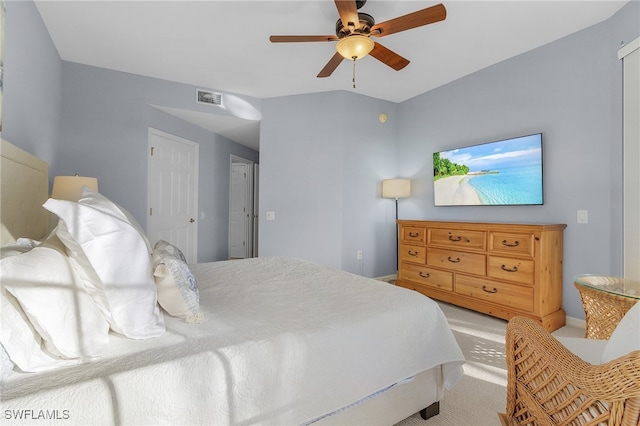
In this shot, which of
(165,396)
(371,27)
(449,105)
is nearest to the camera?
(165,396)

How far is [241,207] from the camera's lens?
6246mm

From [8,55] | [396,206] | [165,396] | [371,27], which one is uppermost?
[371,27]

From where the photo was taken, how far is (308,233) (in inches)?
168

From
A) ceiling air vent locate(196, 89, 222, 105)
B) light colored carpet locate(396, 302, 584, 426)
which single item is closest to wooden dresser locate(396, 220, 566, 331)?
light colored carpet locate(396, 302, 584, 426)

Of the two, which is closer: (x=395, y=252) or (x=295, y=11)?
(x=295, y=11)

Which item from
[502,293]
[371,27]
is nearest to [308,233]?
[502,293]

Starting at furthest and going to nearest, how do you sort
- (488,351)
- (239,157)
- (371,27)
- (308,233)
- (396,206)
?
(239,157)
(396,206)
(308,233)
(488,351)
(371,27)

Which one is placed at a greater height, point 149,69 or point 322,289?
point 149,69

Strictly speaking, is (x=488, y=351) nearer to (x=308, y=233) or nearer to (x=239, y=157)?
(x=308, y=233)

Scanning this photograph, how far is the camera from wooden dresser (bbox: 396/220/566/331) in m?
2.71

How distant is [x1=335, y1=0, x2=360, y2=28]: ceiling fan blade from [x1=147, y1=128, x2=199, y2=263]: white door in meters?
2.96

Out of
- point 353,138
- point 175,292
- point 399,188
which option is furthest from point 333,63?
point 175,292

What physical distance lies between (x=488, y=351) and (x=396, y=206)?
251 cm

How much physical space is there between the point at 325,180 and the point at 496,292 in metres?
2.42
